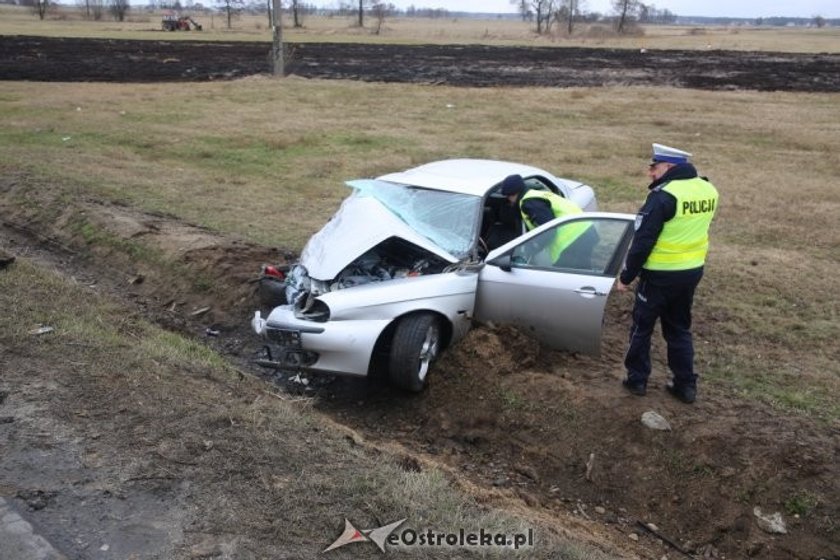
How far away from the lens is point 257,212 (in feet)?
35.4

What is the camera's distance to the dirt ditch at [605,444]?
459 centimetres

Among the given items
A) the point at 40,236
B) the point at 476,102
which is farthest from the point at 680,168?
the point at 476,102

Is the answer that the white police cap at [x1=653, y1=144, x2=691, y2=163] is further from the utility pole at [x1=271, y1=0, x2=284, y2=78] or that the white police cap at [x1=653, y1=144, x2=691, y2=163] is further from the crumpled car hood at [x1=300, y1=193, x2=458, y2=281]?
the utility pole at [x1=271, y1=0, x2=284, y2=78]

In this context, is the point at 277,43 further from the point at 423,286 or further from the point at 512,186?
the point at 423,286

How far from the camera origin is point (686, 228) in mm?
5098

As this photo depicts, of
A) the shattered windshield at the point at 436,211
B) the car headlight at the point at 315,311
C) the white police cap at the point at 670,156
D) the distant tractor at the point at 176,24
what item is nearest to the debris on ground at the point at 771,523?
the white police cap at the point at 670,156

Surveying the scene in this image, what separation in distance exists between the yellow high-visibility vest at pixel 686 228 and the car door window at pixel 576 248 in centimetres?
72

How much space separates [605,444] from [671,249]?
1.41 metres

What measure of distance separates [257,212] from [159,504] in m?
7.39

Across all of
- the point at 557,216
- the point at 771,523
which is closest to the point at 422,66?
the point at 557,216

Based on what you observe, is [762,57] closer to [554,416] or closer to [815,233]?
[815,233]

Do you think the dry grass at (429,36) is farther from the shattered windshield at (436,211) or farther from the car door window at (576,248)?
the car door window at (576,248)

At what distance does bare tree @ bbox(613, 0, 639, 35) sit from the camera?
291 feet

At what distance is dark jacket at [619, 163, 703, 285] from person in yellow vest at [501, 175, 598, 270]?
2.46 ft
